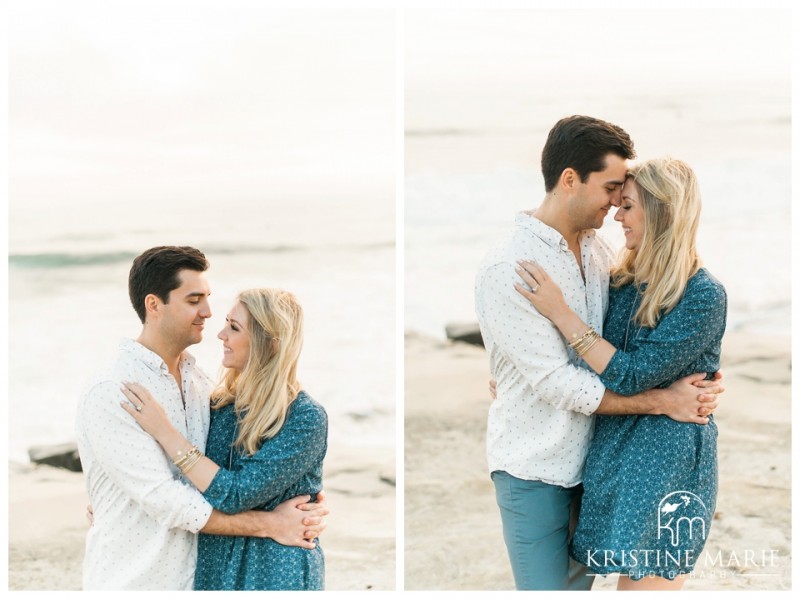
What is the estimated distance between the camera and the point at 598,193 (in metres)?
2.85

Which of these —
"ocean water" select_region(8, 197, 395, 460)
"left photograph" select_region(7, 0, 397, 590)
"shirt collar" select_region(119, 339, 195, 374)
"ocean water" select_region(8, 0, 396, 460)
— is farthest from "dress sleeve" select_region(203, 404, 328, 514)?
"ocean water" select_region(8, 0, 396, 460)

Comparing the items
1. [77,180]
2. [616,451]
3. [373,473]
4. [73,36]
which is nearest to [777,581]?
[616,451]

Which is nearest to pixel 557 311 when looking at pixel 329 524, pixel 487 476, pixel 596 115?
pixel 329 524

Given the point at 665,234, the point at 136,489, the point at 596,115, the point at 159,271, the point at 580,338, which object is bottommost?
the point at 596,115

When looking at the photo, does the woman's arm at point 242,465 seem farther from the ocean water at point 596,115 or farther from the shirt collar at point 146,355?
the ocean water at point 596,115

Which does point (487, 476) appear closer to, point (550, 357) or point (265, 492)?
point (550, 357)

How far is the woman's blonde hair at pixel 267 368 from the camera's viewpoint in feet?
9.00

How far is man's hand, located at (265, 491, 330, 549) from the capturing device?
2.72m

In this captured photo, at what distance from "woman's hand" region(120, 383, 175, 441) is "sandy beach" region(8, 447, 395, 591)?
329 cm

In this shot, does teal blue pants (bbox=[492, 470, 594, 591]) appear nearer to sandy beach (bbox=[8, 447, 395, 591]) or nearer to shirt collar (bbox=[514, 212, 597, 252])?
shirt collar (bbox=[514, 212, 597, 252])

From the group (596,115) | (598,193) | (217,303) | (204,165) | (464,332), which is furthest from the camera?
(204,165)

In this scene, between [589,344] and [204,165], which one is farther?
[204,165]

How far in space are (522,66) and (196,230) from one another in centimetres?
484

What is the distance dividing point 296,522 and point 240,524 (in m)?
0.14
